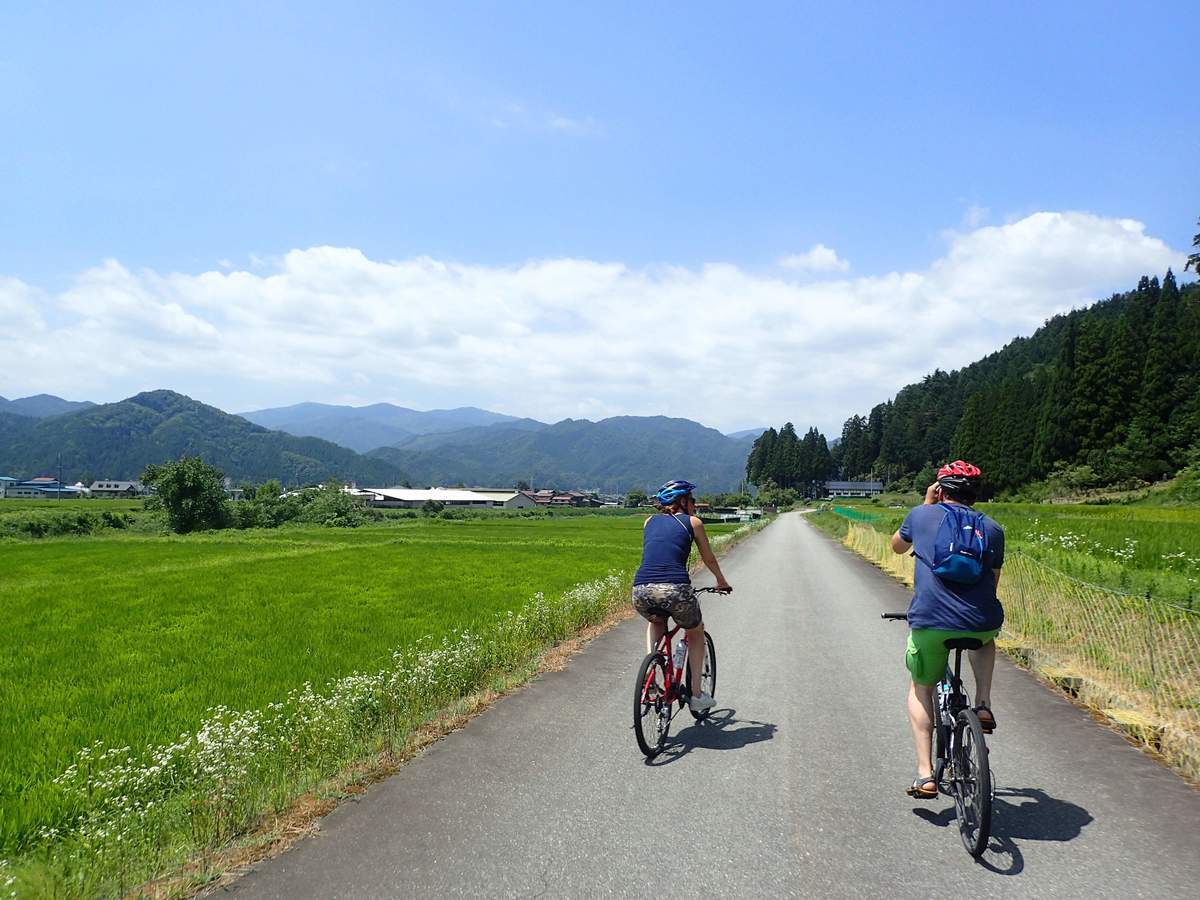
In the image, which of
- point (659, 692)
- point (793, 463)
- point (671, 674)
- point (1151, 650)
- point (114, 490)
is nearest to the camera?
point (659, 692)

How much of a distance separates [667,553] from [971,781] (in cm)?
256

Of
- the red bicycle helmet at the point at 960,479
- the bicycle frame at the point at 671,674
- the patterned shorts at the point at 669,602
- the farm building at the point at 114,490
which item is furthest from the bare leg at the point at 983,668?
the farm building at the point at 114,490

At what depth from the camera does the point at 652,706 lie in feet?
17.7

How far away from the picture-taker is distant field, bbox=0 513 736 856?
6.72m

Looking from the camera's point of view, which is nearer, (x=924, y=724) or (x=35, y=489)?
(x=924, y=724)

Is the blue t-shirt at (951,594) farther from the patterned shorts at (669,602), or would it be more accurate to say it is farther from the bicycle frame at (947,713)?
the patterned shorts at (669,602)

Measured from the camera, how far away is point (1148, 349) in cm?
6169

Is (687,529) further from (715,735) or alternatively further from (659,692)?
(715,735)

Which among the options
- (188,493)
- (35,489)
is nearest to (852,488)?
(188,493)

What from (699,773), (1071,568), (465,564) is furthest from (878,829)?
(465,564)

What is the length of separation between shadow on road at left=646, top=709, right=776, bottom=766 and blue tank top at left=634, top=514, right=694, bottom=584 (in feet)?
4.48

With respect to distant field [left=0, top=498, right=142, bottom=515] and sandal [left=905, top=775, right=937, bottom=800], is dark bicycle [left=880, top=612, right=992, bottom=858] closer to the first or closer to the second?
sandal [left=905, top=775, right=937, bottom=800]

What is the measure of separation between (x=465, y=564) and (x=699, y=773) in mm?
21211

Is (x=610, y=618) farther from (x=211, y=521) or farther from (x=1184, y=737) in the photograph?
(x=211, y=521)
